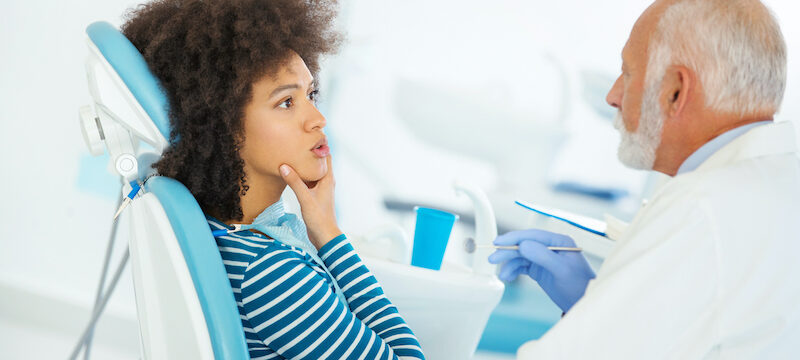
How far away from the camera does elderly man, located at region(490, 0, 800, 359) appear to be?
71 centimetres

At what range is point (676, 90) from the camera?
87cm

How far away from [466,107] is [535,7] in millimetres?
565

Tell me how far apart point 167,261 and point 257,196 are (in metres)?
0.32

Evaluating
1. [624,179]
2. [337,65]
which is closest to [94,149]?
[337,65]

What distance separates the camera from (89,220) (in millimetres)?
2260

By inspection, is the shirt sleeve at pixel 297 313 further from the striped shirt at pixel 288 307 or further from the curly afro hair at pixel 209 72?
the curly afro hair at pixel 209 72

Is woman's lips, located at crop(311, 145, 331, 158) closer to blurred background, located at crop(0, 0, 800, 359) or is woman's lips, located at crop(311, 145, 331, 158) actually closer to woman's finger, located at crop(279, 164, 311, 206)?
woman's finger, located at crop(279, 164, 311, 206)

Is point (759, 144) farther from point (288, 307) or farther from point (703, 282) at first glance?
point (288, 307)

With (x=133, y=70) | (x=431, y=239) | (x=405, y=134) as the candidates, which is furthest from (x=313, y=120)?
(x=405, y=134)

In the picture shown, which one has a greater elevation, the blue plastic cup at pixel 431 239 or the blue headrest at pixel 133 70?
the blue headrest at pixel 133 70

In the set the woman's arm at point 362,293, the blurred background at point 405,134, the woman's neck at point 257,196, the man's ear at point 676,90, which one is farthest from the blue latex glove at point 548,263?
the blurred background at point 405,134

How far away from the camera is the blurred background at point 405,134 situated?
2.12 metres

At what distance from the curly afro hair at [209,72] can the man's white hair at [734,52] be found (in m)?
0.63

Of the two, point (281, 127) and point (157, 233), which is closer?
point (157, 233)
